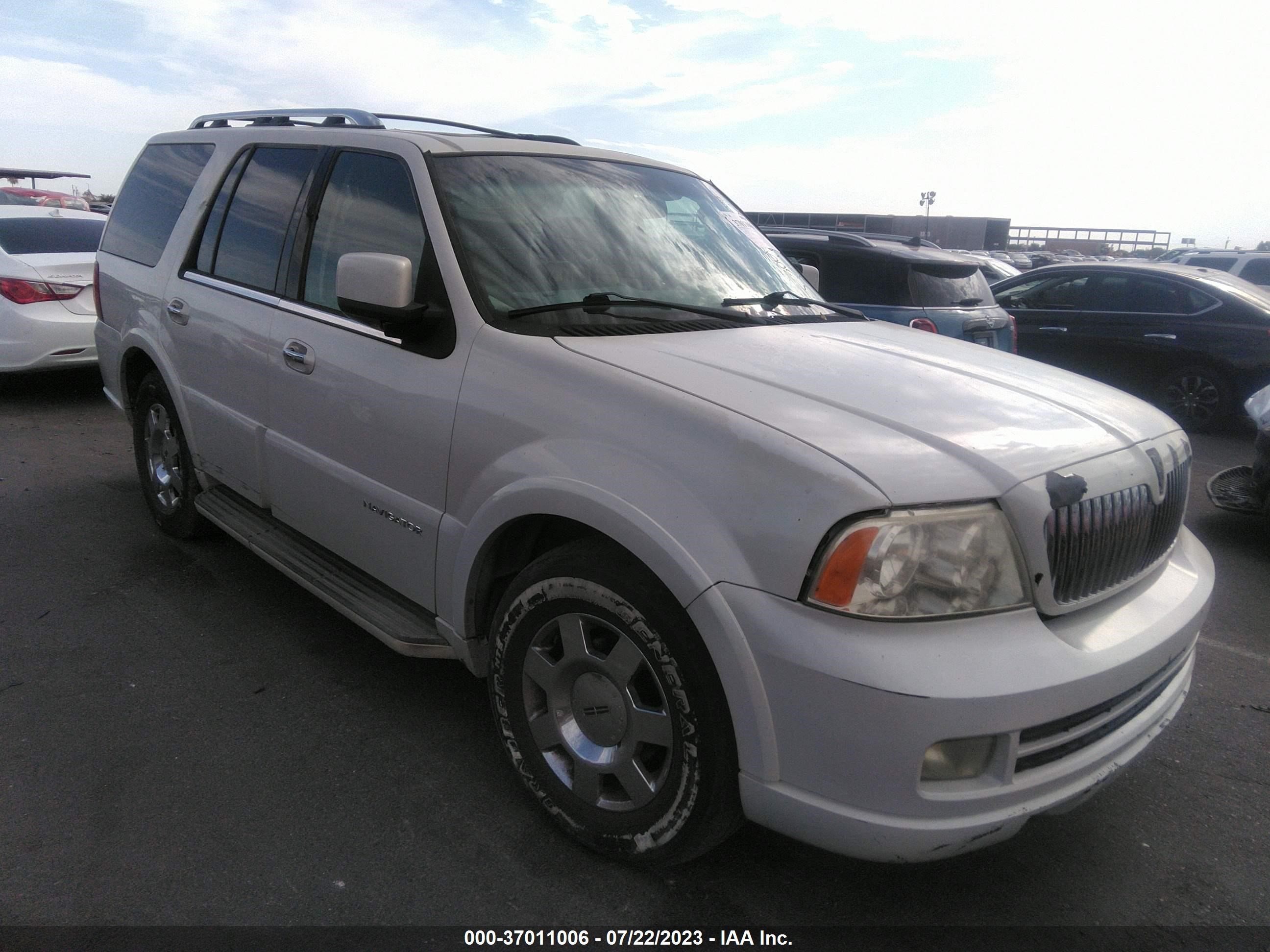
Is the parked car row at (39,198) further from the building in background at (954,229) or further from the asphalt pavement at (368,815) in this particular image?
the building in background at (954,229)

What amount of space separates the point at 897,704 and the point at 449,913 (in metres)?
1.25

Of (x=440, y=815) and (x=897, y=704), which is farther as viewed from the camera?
(x=440, y=815)

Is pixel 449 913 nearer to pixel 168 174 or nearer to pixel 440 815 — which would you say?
pixel 440 815

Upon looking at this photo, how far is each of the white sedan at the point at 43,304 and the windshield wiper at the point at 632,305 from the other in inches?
244

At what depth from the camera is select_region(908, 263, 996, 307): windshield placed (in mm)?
7238

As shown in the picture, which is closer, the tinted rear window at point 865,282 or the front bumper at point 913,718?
the front bumper at point 913,718

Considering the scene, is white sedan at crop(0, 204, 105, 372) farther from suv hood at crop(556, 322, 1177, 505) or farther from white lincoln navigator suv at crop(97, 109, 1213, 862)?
suv hood at crop(556, 322, 1177, 505)

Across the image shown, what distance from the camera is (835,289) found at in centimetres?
754

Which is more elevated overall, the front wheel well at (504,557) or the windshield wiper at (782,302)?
the windshield wiper at (782,302)

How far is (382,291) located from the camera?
8.94 ft

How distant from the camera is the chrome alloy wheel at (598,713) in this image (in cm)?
235

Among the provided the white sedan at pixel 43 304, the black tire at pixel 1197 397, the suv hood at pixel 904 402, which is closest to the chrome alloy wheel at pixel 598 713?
the suv hood at pixel 904 402

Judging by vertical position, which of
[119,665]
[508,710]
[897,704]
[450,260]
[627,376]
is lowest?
[119,665]

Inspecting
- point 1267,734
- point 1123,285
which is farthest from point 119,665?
point 1123,285
